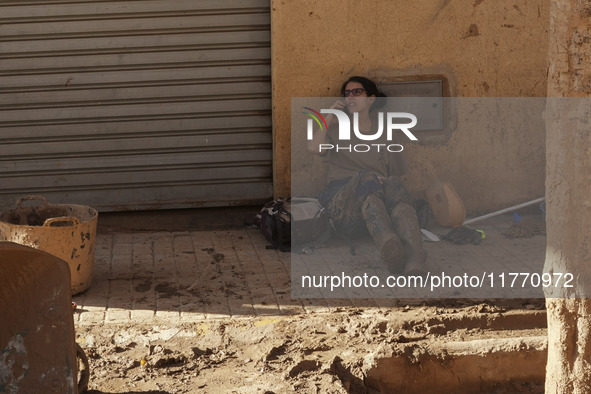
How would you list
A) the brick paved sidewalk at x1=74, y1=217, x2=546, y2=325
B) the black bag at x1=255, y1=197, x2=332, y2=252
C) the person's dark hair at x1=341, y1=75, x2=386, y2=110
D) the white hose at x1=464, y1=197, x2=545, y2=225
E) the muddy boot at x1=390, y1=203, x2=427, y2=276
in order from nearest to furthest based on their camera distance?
1. the brick paved sidewalk at x1=74, y1=217, x2=546, y2=325
2. the muddy boot at x1=390, y1=203, x2=427, y2=276
3. the black bag at x1=255, y1=197, x2=332, y2=252
4. the person's dark hair at x1=341, y1=75, x2=386, y2=110
5. the white hose at x1=464, y1=197, x2=545, y2=225

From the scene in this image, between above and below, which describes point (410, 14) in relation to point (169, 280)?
above

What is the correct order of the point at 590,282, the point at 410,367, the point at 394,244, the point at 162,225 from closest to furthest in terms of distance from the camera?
the point at 590,282, the point at 410,367, the point at 394,244, the point at 162,225

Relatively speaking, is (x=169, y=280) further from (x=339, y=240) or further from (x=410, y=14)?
(x=410, y=14)

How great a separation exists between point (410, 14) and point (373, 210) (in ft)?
6.87

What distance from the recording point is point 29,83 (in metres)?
7.55

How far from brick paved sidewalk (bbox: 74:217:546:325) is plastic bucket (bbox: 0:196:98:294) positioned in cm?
21

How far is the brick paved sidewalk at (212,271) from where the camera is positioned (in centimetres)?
576

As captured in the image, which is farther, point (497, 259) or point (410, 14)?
point (410, 14)

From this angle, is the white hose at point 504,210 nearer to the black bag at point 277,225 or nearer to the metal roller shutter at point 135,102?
the black bag at point 277,225

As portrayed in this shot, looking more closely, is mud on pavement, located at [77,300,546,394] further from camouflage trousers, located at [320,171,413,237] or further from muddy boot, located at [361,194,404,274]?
camouflage trousers, located at [320,171,413,237]

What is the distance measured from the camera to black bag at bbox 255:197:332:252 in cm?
711

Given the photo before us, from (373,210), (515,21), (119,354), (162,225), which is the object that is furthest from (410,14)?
(119,354)

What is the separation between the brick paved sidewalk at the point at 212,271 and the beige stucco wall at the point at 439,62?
59 centimetres

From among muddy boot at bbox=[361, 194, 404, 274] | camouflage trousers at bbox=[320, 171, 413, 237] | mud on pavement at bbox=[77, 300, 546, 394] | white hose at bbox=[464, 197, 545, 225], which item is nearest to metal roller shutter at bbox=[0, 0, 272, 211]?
camouflage trousers at bbox=[320, 171, 413, 237]
